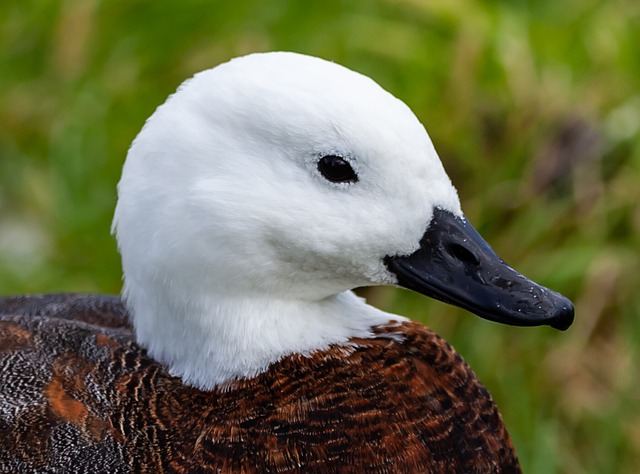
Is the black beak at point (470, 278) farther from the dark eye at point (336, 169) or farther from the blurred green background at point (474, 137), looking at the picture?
the blurred green background at point (474, 137)

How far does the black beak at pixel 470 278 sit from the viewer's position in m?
1.30

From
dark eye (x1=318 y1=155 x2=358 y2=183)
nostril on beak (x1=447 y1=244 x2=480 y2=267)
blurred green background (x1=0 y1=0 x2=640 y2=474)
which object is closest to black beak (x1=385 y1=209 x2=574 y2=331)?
nostril on beak (x1=447 y1=244 x2=480 y2=267)

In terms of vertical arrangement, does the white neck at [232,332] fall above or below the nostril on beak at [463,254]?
below

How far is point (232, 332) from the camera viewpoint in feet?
4.38

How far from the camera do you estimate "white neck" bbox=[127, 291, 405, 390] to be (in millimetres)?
1334

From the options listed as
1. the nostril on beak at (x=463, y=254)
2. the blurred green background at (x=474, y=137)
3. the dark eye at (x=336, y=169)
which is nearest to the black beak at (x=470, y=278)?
the nostril on beak at (x=463, y=254)

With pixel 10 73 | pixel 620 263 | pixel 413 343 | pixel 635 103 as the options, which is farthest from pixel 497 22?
pixel 413 343

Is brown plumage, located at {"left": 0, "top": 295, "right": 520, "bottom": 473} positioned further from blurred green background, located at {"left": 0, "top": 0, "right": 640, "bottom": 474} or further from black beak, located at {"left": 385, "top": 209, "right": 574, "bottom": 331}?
blurred green background, located at {"left": 0, "top": 0, "right": 640, "bottom": 474}

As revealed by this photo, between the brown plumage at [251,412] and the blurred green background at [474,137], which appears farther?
the blurred green background at [474,137]

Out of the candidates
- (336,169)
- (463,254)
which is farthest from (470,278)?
(336,169)

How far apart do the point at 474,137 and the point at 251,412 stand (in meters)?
1.32

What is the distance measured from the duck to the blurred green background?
69cm

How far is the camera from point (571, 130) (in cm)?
245

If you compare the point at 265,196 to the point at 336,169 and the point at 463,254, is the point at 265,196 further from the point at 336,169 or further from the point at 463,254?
the point at 463,254
